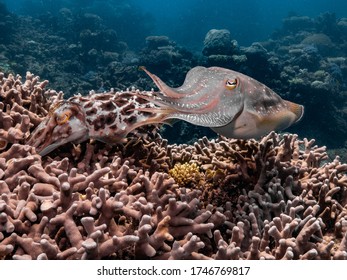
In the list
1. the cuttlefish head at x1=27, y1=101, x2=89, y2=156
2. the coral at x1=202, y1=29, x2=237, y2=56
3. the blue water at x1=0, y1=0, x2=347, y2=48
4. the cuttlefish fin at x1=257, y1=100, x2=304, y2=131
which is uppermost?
the blue water at x1=0, y1=0, x2=347, y2=48

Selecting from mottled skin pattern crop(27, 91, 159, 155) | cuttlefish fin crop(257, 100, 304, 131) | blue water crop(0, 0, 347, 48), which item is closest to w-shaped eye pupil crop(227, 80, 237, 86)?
cuttlefish fin crop(257, 100, 304, 131)

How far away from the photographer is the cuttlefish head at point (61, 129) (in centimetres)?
350

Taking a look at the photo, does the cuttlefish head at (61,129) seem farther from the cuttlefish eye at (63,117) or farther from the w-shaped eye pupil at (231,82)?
the w-shaped eye pupil at (231,82)

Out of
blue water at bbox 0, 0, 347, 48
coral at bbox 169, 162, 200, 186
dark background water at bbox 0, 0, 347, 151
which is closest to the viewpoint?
coral at bbox 169, 162, 200, 186

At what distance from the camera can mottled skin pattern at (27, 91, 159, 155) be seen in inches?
138

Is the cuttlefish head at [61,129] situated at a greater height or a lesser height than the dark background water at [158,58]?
lesser

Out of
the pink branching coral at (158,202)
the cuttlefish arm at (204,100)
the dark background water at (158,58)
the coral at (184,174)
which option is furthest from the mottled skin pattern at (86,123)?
the dark background water at (158,58)

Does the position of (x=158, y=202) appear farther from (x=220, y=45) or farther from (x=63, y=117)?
(x=220, y=45)

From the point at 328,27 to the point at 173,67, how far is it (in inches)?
1134

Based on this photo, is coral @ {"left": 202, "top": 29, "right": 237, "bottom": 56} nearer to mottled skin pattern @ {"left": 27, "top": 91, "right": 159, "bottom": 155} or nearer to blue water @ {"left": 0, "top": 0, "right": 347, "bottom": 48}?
mottled skin pattern @ {"left": 27, "top": 91, "right": 159, "bottom": 155}

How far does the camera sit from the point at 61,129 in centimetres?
350

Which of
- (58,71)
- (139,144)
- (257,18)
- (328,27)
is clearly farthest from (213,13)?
(139,144)

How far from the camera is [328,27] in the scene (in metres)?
38.8

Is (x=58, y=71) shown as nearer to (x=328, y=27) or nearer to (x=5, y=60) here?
(x=5, y=60)
